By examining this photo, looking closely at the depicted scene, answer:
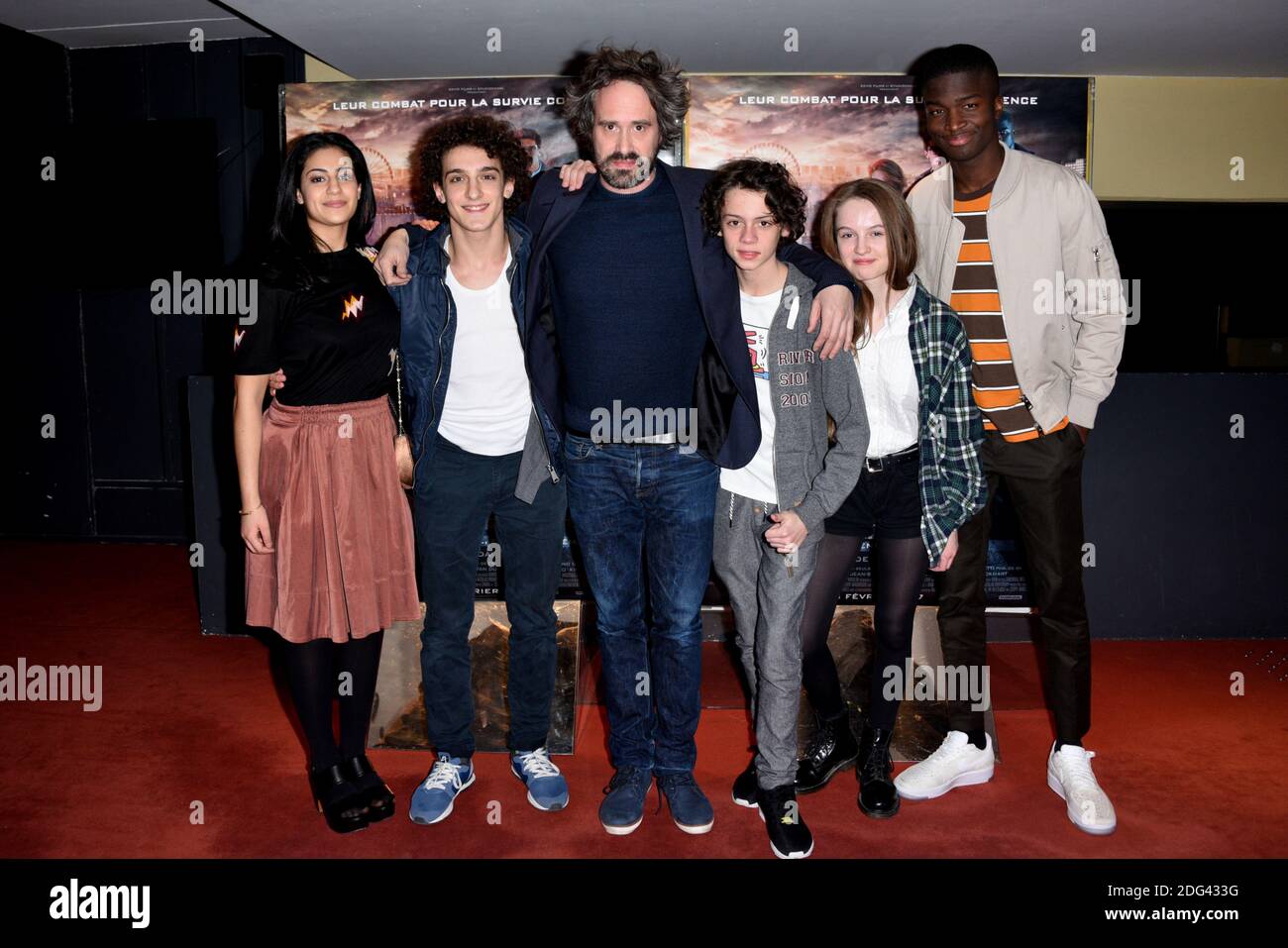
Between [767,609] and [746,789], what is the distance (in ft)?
2.08

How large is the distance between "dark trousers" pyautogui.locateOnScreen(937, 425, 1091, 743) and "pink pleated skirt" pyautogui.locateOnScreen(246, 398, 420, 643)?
1.64 metres

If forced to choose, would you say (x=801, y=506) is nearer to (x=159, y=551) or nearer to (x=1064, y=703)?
(x=1064, y=703)

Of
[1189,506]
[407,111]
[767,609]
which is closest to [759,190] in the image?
[767,609]

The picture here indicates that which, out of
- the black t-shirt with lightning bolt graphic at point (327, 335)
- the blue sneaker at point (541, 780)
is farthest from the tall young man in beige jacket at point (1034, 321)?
the black t-shirt with lightning bolt graphic at point (327, 335)

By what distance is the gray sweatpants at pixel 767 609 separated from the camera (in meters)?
2.42

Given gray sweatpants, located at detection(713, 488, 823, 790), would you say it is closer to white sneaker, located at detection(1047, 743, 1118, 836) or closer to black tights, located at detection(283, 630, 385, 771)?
white sneaker, located at detection(1047, 743, 1118, 836)

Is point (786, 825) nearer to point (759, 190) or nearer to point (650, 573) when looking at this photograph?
point (650, 573)

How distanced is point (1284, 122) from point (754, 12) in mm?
2966

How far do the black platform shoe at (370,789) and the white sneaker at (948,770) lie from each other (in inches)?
57.2

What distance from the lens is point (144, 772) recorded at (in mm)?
2971

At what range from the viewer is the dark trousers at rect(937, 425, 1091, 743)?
266cm

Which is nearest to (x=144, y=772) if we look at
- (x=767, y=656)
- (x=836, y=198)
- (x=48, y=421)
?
(x=767, y=656)

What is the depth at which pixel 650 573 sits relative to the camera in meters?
2.53

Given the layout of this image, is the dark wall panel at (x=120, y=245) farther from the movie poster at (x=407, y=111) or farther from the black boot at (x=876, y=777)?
the black boot at (x=876, y=777)
